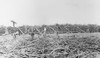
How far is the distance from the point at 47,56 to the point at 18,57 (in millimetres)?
767

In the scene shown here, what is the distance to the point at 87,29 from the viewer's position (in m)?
9.23

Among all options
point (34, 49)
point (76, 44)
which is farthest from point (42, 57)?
point (76, 44)

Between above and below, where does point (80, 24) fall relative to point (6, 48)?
above

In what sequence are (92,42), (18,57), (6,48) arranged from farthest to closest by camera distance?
(92,42) < (6,48) < (18,57)

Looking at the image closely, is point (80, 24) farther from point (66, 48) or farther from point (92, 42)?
point (66, 48)

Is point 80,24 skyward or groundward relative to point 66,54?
skyward

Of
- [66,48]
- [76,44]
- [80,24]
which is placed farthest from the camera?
[80,24]

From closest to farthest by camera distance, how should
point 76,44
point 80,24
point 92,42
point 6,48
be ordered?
point 6,48 < point 76,44 < point 92,42 < point 80,24

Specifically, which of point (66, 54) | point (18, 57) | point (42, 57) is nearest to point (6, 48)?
point (18, 57)

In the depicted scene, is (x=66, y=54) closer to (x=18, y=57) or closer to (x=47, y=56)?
(x=47, y=56)

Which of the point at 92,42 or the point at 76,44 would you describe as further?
the point at 92,42

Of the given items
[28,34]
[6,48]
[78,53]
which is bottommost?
[78,53]

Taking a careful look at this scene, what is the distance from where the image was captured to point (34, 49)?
3637mm

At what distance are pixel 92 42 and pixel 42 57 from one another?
2233 mm
